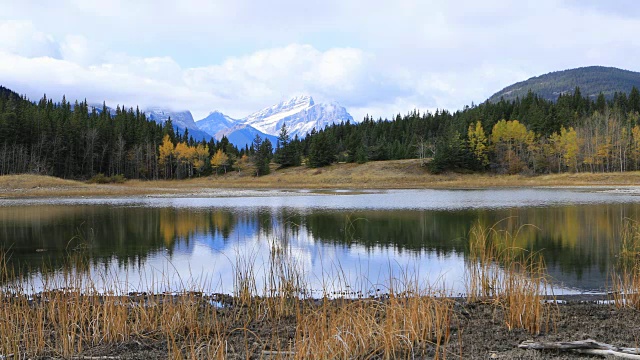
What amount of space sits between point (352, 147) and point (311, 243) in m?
88.9

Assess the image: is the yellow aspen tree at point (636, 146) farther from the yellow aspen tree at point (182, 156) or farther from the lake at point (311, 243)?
the yellow aspen tree at point (182, 156)

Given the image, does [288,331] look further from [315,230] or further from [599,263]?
[315,230]

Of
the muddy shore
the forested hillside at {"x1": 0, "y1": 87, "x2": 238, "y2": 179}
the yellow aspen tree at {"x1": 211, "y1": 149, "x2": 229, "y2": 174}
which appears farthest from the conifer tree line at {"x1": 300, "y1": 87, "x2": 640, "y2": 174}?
the muddy shore

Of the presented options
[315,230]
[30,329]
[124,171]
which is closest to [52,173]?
[124,171]

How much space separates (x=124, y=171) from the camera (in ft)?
348

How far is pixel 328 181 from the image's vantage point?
86.1m

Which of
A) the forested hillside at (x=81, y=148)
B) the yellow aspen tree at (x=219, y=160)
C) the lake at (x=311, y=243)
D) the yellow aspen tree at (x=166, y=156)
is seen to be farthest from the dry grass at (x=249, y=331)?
the yellow aspen tree at (x=166, y=156)

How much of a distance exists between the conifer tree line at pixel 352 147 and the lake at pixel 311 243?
60.0 metres

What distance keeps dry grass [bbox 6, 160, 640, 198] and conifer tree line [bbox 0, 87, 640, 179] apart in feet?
14.0

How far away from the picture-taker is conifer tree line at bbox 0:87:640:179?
286 ft

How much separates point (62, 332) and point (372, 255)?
11437 mm

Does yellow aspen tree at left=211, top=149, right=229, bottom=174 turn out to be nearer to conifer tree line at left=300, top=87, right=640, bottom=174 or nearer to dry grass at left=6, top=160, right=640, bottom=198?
dry grass at left=6, top=160, right=640, bottom=198

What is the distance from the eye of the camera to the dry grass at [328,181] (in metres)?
66.2

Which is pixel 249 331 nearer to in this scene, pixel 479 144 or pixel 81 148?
pixel 479 144
